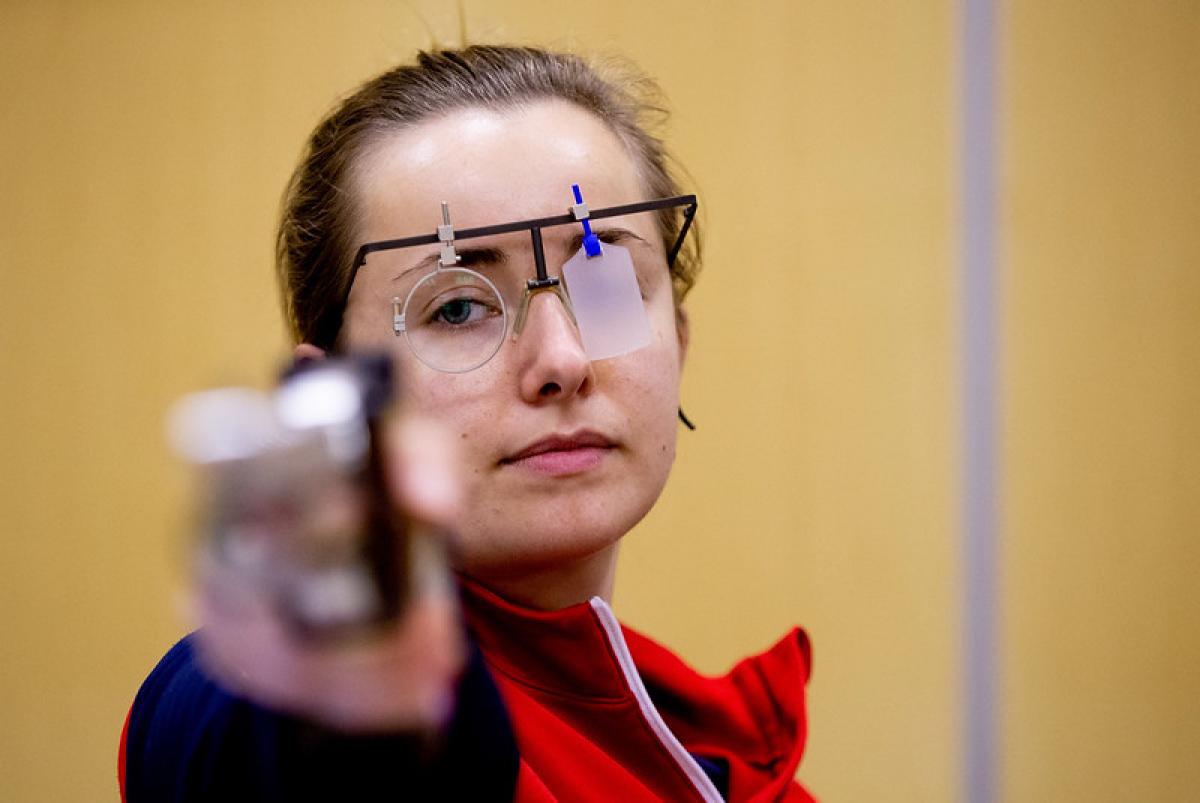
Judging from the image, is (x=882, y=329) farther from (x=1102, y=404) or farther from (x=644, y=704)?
(x=644, y=704)

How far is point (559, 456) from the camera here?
0.51 metres

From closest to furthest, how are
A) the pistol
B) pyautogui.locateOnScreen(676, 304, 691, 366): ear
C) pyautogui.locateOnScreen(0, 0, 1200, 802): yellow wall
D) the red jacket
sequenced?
the pistol < the red jacket < pyautogui.locateOnScreen(676, 304, 691, 366): ear < pyautogui.locateOnScreen(0, 0, 1200, 802): yellow wall

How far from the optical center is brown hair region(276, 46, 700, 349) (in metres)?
0.58

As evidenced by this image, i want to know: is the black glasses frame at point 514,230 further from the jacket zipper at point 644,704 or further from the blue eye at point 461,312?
the jacket zipper at point 644,704

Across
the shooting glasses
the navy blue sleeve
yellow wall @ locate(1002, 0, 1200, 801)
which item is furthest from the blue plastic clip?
yellow wall @ locate(1002, 0, 1200, 801)

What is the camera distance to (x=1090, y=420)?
1.13 meters

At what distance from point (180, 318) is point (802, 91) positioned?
798 mm

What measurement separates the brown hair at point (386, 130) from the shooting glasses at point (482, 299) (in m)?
0.05

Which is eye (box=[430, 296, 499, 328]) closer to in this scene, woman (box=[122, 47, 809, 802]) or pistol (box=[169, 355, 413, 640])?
woman (box=[122, 47, 809, 802])

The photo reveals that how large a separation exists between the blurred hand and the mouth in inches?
10.7

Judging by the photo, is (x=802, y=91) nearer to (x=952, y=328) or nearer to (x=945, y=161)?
(x=945, y=161)

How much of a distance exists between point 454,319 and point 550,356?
7 centimetres

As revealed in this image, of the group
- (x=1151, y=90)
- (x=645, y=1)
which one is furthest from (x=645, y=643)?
(x=1151, y=90)

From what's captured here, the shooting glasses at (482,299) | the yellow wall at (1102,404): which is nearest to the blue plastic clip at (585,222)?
the shooting glasses at (482,299)
